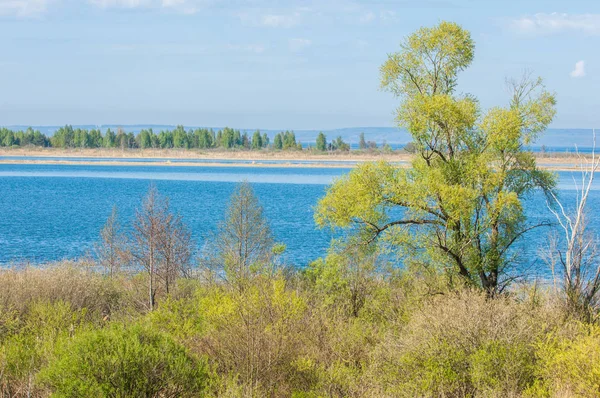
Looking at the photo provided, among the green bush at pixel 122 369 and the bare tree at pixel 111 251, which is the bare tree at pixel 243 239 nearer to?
the bare tree at pixel 111 251

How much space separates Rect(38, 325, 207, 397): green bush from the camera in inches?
499

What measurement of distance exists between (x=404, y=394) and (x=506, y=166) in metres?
11.5

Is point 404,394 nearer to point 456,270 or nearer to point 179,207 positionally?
point 456,270

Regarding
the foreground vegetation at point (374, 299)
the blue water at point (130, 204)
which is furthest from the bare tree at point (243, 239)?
the blue water at point (130, 204)

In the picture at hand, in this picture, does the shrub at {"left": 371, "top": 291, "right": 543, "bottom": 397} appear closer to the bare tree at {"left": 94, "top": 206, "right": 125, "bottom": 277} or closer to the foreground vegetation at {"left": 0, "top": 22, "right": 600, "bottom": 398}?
the foreground vegetation at {"left": 0, "top": 22, "right": 600, "bottom": 398}

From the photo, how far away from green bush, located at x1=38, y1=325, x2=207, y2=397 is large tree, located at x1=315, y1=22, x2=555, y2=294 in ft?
34.3

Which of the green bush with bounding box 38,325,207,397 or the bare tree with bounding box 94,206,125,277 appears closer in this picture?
the green bush with bounding box 38,325,207,397

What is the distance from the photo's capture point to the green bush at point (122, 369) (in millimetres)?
12680

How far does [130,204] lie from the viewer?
7912 centimetres

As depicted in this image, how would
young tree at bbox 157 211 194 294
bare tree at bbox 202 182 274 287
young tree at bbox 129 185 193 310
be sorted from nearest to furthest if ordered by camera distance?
1. young tree at bbox 129 185 193 310
2. young tree at bbox 157 211 194 294
3. bare tree at bbox 202 182 274 287

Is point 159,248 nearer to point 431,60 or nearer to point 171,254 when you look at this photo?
point 171,254

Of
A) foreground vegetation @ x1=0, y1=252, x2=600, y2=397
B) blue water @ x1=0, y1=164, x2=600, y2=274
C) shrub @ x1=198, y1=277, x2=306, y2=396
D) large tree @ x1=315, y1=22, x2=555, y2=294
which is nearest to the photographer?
foreground vegetation @ x1=0, y1=252, x2=600, y2=397

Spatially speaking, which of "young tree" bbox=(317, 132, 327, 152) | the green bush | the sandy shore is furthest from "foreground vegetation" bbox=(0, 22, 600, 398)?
"young tree" bbox=(317, 132, 327, 152)

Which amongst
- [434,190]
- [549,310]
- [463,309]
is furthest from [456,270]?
[463,309]
